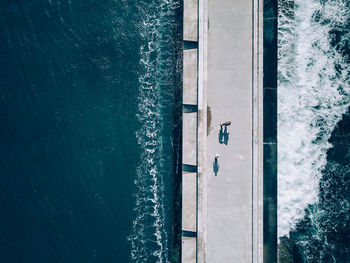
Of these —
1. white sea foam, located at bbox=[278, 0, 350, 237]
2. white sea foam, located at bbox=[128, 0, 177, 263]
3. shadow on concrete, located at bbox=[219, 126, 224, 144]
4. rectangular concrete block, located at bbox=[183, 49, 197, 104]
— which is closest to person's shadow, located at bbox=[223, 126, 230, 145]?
shadow on concrete, located at bbox=[219, 126, 224, 144]

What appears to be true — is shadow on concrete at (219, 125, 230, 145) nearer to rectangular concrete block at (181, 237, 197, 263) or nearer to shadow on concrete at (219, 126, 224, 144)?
shadow on concrete at (219, 126, 224, 144)

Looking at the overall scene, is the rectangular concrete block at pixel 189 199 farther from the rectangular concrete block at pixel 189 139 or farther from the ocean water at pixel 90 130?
the ocean water at pixel 90 130

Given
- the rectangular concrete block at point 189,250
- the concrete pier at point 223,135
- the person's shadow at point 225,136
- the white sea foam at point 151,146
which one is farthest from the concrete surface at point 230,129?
the white sea foam at point 151,146

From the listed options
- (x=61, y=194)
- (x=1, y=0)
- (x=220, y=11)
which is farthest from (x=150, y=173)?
(x=1, y=0)

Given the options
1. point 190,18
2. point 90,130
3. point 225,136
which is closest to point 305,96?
point 225,136

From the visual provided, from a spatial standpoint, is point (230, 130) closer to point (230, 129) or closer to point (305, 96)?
point (230, 129)

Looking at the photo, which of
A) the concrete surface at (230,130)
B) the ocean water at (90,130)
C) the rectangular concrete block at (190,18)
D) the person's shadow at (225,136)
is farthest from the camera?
the ocean water at (90,130)
